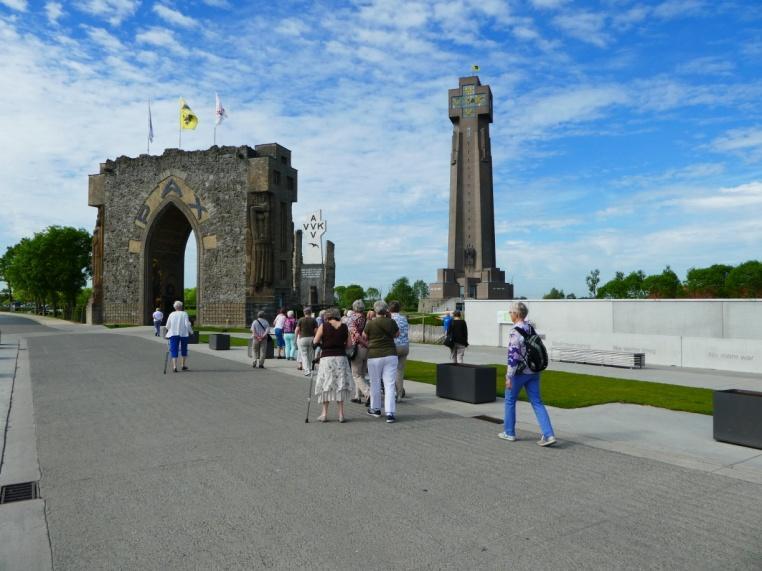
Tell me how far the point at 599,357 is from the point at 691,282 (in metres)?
80.6

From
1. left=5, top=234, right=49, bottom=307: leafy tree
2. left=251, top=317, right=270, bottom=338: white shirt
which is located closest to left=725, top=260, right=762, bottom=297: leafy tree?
left=251, top=317, right=270, bottom=338: white shirt

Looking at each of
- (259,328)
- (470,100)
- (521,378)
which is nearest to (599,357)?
(259,328)

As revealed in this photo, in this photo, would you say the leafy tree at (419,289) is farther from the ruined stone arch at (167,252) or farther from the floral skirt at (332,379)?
the floral skirt at (332,379)

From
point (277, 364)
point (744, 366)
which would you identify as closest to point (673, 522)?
point (277, 364)

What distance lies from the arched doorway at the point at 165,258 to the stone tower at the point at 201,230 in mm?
82

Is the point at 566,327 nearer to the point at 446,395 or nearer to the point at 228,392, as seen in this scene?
the point at 446,395

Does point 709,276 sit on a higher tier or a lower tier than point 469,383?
higher

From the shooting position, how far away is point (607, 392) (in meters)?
11.7

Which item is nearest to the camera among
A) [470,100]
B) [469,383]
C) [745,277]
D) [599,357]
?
[469,383]

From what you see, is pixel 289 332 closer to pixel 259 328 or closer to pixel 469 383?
pixel 259 328

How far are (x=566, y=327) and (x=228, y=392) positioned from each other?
49.7 ft

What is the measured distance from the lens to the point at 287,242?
134 ft

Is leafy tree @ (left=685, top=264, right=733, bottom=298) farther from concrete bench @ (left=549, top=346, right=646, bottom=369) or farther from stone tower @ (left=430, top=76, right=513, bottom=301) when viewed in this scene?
concrete bench @ (left=549, top=346, right=646, bottom=369)

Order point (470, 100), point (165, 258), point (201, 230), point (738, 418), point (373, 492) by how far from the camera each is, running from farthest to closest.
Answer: point (470, 100)
point (165, 258)
point (201, 230)
point (738, 418)
point (373, 492)
